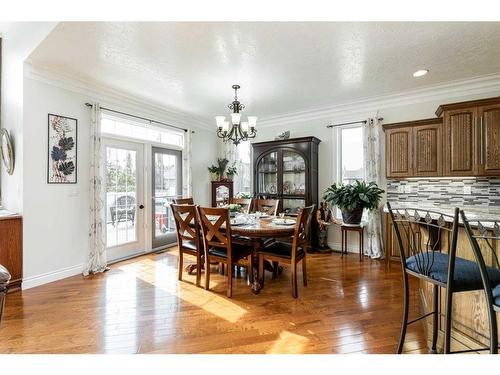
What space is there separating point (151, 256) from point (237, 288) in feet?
6.25

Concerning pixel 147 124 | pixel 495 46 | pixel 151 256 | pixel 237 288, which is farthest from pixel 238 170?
pixel 495 46

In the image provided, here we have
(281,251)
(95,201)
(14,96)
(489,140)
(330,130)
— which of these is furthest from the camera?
(330,130)

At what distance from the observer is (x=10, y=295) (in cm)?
263

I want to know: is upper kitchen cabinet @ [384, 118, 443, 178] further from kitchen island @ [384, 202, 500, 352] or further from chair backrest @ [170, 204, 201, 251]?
chair backrest @ [170, 204, 201, 251]

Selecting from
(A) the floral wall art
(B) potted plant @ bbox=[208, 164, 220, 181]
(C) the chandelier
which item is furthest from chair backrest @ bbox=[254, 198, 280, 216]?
(A) the floral wall art

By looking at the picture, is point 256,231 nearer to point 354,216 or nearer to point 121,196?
point 354,216

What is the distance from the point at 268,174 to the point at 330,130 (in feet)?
4.49

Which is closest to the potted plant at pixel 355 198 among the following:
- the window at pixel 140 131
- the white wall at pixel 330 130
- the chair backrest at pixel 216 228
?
the white wall at pixel 330 130

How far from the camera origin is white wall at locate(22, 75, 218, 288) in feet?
9.27

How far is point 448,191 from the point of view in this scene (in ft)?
11.5

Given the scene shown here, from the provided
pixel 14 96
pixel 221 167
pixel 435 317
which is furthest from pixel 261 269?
pixel 14 96

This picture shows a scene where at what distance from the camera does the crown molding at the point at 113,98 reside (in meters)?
2.91

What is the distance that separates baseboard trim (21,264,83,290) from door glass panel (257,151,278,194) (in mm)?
3096

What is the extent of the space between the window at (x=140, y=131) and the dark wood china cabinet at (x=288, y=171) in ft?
5.00
